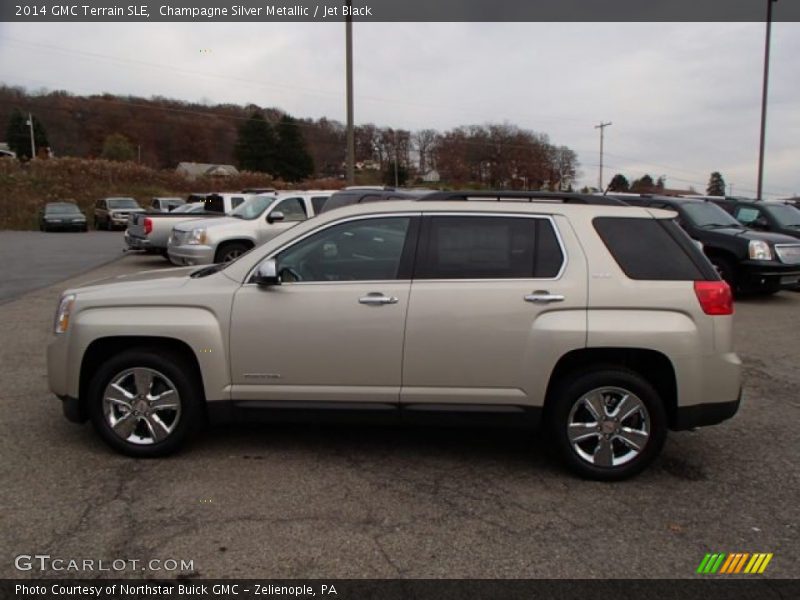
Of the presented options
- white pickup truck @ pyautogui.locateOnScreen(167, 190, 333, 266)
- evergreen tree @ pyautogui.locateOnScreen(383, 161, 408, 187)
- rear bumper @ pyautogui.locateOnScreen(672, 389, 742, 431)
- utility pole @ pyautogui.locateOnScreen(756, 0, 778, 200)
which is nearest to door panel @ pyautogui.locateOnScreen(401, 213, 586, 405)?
rear bumper @ pyautogui.locateOnScreen(672, 389, 742, 431)

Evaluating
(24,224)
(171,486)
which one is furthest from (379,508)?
(24,224)

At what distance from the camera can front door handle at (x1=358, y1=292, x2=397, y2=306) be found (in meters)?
4.11

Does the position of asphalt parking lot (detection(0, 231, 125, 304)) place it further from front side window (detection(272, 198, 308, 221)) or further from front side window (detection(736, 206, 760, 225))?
front side window (detection(736, 206, 760, 225))

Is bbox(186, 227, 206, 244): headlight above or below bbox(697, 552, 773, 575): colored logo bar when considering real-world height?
above

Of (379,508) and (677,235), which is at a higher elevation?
(677,235)

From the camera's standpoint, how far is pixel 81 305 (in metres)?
4.34

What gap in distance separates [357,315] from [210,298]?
975 millimetres

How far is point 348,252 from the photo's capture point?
4.37 m

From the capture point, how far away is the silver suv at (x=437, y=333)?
4051 millimetres

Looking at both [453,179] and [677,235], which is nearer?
[677,235]

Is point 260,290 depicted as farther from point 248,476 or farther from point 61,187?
point 61,187

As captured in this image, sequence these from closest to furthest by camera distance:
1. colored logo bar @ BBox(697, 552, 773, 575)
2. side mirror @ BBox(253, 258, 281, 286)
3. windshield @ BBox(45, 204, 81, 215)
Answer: colored logo bar @ BBox(697, 552, 773, 575)
side mirror @ BBox(253, 258, 281, 286)
windshield @ BBox(45, 204, 81, 215)

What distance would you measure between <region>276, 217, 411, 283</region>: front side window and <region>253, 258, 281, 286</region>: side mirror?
12 cm

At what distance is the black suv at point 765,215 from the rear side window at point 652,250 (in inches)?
428
